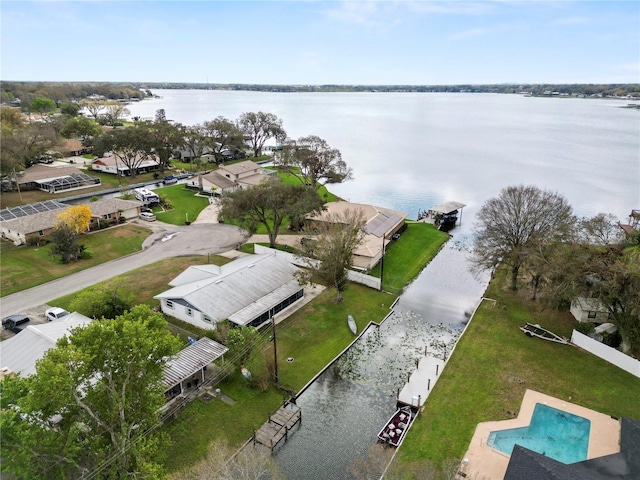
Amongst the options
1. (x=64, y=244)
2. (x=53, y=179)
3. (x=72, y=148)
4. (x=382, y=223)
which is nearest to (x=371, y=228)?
(x=382, y=223)

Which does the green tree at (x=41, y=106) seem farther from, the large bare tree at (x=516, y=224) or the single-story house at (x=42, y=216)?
the large bare tree at (x=516, y=224)

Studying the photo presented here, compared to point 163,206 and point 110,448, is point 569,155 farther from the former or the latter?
point 110,448

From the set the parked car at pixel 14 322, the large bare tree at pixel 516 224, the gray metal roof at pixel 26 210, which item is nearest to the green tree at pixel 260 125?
the gray metal roof at pixel 26 210

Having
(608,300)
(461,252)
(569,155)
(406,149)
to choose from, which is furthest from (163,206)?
(569,155)

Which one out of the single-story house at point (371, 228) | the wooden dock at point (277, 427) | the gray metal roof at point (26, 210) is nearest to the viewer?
the wooden dock at point (277, 427)

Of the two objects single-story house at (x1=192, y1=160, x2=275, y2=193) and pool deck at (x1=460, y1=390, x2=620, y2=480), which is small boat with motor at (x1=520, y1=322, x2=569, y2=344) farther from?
single-story house at (x1=192, y1=160, x2=275, y2=193)

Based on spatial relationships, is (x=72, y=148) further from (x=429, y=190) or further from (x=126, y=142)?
(x=429, y=190)
